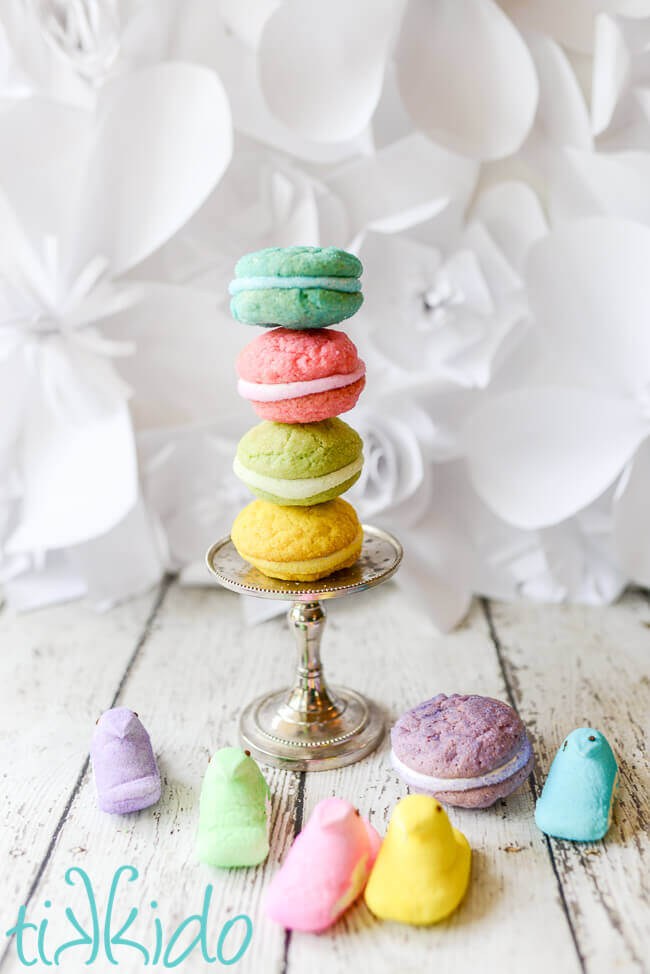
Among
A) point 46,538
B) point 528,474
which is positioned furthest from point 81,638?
point 528,474

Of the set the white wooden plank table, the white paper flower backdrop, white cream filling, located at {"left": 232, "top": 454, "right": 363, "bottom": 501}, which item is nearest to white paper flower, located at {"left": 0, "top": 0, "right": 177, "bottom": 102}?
the white paper flower backdrop

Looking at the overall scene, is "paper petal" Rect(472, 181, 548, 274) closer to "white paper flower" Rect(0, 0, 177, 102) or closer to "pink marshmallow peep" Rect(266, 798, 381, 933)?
"white paper flower" Rect(0, 0, 177, 102)

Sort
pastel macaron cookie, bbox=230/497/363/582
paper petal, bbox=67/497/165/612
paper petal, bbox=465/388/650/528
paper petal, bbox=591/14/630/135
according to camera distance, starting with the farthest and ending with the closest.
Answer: paper petal, bbox=67/497/165/612 < paper petal, bbox=465/388/650/528 < paper petal, bbox=591/14/630/135 < pastel macaron cookie, bbox=230/497/363/582

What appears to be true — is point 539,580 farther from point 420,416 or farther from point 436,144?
point 436,144

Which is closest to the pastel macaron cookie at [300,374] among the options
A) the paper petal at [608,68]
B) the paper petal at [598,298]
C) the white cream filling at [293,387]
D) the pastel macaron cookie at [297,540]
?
the white cream filling at [293,387]

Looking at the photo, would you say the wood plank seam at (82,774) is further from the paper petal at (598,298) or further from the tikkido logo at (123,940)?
the paper petal at (598,298)

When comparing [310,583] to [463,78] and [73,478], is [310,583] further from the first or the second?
[463,78]

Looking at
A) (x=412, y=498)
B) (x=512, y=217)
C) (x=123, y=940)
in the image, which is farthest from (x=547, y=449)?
(x=123, y=940)
